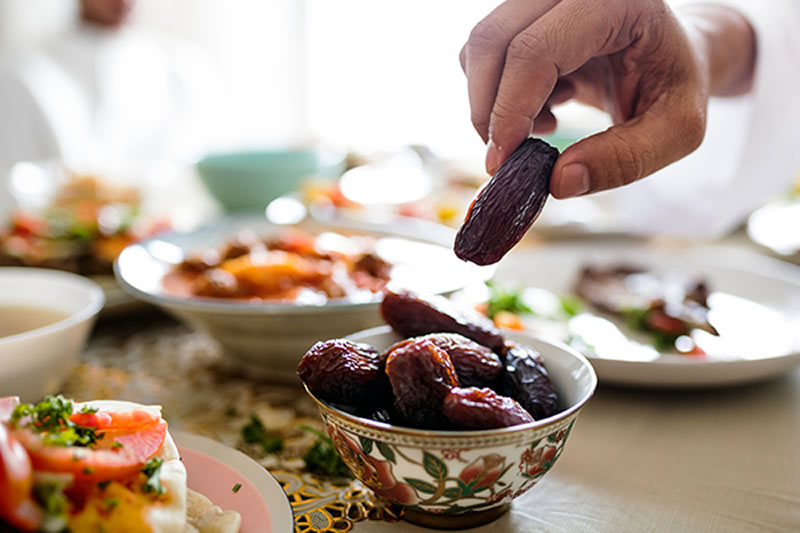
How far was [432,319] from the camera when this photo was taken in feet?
2.62

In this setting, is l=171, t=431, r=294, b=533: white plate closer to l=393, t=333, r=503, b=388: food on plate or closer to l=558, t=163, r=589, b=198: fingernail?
l=393, t=333, r=503, b=388: food on plate

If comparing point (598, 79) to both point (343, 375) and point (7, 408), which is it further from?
point (7, 408)

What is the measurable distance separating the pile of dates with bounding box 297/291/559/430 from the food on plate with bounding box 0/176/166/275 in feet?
2.99

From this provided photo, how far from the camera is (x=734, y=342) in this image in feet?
4.09

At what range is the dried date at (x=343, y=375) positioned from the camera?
69 cm

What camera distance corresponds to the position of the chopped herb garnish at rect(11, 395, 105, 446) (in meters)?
0.57

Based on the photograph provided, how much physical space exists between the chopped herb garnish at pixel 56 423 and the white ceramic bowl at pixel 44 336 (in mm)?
314

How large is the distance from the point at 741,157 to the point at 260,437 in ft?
4.67

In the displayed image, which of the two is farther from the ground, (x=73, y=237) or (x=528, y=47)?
(x=528, y=47)

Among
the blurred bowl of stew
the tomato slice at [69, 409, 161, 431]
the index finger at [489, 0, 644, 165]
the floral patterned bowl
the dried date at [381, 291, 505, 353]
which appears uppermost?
the index finger at [489, 0, 644, 165]

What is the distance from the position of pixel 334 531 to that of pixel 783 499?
1.78 ft

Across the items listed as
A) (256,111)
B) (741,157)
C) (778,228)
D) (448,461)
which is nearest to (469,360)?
(448,461)

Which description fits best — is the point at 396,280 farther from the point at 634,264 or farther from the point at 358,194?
the point at 358,194

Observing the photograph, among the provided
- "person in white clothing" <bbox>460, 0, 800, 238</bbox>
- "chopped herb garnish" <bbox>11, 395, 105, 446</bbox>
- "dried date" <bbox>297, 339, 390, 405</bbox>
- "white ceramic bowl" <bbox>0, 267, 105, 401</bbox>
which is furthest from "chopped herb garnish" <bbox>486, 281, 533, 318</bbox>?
"chopped herb garnish" <bbox>11, 395, 105, 446</bbox>
